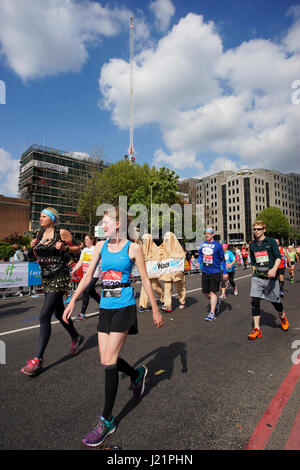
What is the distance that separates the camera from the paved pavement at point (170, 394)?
2227 mm

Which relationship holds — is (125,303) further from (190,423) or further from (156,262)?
(156,262)

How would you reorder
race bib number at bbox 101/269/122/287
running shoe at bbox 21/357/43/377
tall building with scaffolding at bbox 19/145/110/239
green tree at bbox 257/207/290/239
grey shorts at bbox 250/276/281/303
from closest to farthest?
1. race bib number at bbox 101/269/122/287
2. running shoe at bbox 21/357/43/377
3. grey shorts at bbox 250/276/281/303
4. tall building with scaffolding at bbox 19/145/110/239
5. green tree at bbox 257/207/290/239

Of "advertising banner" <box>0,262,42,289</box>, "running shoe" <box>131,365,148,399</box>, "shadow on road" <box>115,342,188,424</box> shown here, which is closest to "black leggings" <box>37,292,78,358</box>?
"shadow on road" <box>115,342,188,424</box>

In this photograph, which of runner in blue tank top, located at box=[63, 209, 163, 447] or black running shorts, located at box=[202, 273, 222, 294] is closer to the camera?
runner in blue tank top, located at box=[63, 209, 163, 447]

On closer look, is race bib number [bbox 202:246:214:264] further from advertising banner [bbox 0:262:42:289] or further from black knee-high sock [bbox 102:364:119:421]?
advertising banner [bbox 0:262:42:289]

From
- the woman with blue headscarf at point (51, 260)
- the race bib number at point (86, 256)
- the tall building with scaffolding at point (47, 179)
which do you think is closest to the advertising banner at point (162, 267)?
the race bib number at point (86, 256)

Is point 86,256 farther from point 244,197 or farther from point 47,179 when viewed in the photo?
point 244,197

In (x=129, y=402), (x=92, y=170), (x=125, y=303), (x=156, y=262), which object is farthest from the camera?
(x=92, y=170)

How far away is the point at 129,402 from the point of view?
110 inches

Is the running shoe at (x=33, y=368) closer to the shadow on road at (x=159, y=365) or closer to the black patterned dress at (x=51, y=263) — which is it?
the black patterned dress at (x=51, y=263)

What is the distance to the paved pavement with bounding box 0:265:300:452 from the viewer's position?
2227mm

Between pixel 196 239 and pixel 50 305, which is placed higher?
pixel 196 239
